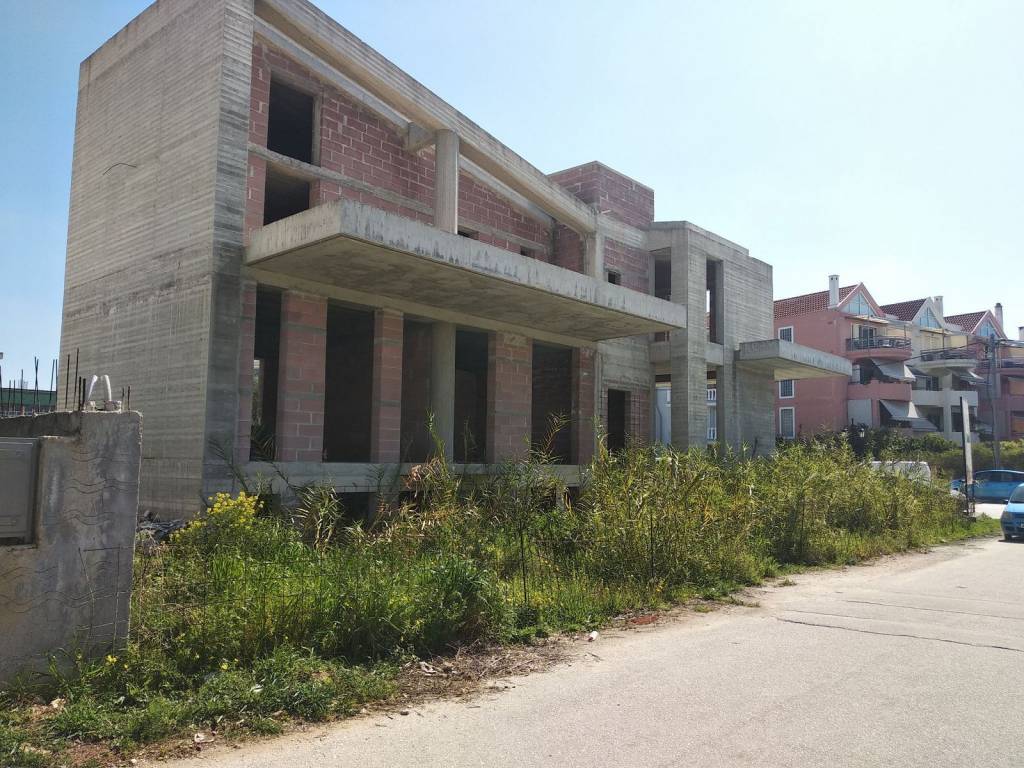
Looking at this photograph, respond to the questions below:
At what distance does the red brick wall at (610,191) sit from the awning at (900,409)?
3159 cm

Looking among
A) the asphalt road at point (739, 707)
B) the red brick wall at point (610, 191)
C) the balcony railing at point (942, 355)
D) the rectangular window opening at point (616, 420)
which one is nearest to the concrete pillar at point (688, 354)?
the red brick wall at point (610, 191)

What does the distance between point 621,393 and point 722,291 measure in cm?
428

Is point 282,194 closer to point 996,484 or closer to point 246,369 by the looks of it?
point 246,369

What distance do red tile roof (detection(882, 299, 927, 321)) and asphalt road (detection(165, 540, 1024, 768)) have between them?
51.3 m

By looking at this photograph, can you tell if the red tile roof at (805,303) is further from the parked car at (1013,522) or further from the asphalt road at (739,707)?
the asphalt road at (739,707)

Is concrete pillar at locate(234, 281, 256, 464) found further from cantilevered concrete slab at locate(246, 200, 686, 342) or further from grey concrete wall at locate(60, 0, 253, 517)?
cantilevered concrete slab at locate(246, 200, 686, 342)

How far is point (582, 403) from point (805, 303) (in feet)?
114

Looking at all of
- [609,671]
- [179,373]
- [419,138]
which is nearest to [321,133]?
[419,138]

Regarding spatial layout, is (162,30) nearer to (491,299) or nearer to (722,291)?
(491,299)

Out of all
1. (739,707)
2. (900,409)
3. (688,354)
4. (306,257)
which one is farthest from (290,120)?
(900,409)

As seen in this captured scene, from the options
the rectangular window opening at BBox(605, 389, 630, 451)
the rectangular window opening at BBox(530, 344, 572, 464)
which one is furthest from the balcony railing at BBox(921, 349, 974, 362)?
the rectangular window opening at BBox(530, 344, 572, 464)

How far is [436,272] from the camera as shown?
12.2 meters

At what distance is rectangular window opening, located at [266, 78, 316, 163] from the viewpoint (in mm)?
14102

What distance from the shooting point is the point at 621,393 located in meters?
22.0
